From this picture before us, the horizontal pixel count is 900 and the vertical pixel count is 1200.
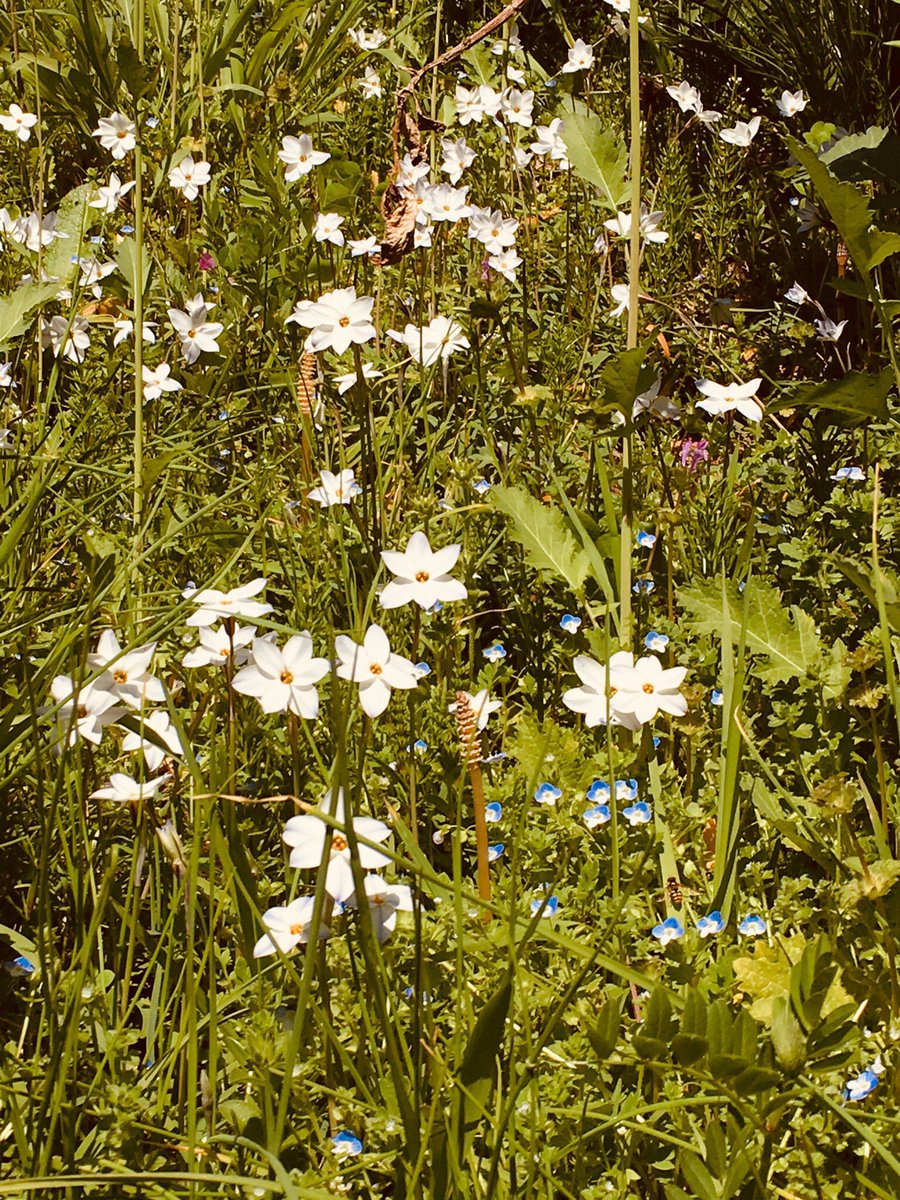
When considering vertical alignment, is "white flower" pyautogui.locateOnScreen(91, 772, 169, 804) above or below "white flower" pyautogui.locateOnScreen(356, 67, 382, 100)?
below

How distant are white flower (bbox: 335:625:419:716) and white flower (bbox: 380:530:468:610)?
0.14 m

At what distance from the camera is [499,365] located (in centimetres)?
283

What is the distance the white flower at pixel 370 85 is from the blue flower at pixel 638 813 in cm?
282

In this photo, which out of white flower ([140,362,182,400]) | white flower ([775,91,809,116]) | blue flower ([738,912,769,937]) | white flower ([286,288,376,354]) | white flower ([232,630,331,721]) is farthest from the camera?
white flower ([775,91,809,116])

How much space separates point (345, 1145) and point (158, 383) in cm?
182

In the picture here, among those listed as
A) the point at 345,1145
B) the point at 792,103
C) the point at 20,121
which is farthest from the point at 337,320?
the point at 20,121

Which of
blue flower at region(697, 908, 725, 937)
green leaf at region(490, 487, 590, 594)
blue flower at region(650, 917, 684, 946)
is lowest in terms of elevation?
blue flower at region(650, 917, 684, 946)

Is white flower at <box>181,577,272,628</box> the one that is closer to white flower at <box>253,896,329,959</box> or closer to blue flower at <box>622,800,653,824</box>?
white flower at <box>253,896,329,959</box>

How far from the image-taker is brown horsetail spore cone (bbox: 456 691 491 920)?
1.38 m

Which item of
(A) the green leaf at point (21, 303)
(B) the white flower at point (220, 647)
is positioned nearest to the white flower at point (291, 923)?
(B) the white flower at point (220, 647)

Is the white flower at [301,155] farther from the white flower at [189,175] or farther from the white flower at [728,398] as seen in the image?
the white flower at [728,398]

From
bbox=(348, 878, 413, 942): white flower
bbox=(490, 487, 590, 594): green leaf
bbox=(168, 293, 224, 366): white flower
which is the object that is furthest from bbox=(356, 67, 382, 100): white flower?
bbox=(348, 878, 413, 942): white flower

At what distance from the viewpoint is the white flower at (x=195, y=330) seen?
8.56ft

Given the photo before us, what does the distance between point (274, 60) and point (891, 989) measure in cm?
380
